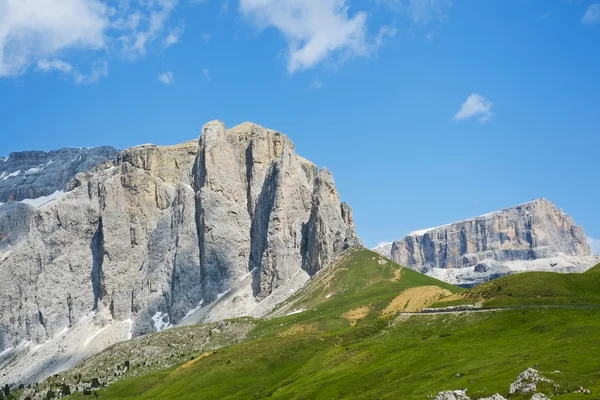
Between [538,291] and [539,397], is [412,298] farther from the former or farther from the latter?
[539,397]

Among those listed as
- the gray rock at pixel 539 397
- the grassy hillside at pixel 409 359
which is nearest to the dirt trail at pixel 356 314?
the grassy hillside at pixel 409 359

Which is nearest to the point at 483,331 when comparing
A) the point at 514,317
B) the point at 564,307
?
the point at 514,317

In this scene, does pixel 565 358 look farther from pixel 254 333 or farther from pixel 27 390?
pixel 27 390

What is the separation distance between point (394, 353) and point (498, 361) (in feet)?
75.9

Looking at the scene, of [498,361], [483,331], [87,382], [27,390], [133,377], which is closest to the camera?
[498,361]

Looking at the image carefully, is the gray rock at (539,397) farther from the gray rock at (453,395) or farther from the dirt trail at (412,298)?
the dirt trail at (412,298)

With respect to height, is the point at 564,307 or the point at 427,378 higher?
the point at 564,307

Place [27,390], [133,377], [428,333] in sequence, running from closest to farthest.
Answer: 1. [428,333]
2. [133,377]
3. [27,390]

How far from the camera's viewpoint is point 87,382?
182750 mm

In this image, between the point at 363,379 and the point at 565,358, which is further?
the point at 363,379

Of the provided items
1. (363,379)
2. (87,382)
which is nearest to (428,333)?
(363,379)

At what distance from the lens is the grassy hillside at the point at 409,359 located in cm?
7588

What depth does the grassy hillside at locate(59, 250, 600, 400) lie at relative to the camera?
2987 inches

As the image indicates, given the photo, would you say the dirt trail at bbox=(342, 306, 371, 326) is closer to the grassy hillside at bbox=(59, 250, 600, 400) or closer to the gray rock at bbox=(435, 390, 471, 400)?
the grassy hillside at bbox=(59, 250, 600, 400)
